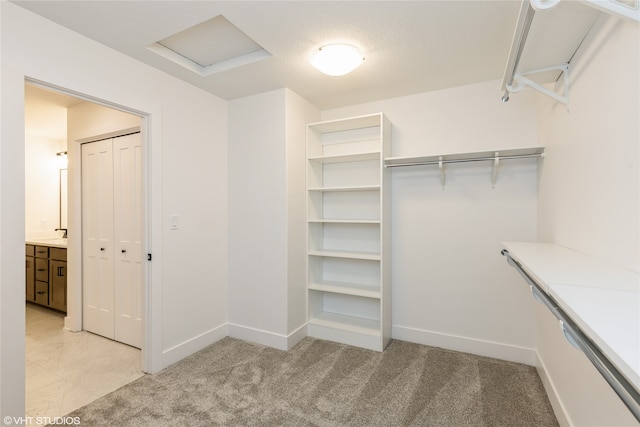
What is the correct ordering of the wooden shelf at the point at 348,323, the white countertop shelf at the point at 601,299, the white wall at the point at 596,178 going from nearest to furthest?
the white countertop shelf at the point at 601,299, the white wall at the point at 596,178, the wooden shelf at the point at 348,323

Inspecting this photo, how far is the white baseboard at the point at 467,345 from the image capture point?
7.90 ft

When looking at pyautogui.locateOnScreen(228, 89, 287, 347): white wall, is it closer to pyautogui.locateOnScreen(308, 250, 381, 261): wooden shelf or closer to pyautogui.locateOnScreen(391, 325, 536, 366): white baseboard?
pyautogui.locateOnScreen(308, 250, 381, 261): wooden shelf

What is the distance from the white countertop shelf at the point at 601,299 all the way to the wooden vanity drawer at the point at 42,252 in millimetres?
4922

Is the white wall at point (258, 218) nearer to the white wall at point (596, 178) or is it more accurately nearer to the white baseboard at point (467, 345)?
the white baseboard at point (467, 345)

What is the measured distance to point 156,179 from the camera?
2.34 m

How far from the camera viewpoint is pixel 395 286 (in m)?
2.91

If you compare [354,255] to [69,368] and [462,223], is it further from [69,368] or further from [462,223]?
[69,368]

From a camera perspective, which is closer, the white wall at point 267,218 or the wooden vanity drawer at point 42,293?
the white wall at point 267,218

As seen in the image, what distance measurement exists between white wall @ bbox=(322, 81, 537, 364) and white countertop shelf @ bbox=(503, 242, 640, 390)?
1282mm

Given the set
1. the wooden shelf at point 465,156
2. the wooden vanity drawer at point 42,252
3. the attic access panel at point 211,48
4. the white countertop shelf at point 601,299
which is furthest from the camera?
the wooden vanity drawer at point 42,252

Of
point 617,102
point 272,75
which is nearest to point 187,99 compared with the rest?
point 272,75

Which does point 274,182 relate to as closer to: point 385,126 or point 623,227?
point 385,126

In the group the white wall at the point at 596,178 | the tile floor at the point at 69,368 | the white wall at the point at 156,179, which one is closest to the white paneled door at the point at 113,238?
the tile floor at the point at 69,368

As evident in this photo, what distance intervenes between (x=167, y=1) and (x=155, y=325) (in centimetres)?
223
